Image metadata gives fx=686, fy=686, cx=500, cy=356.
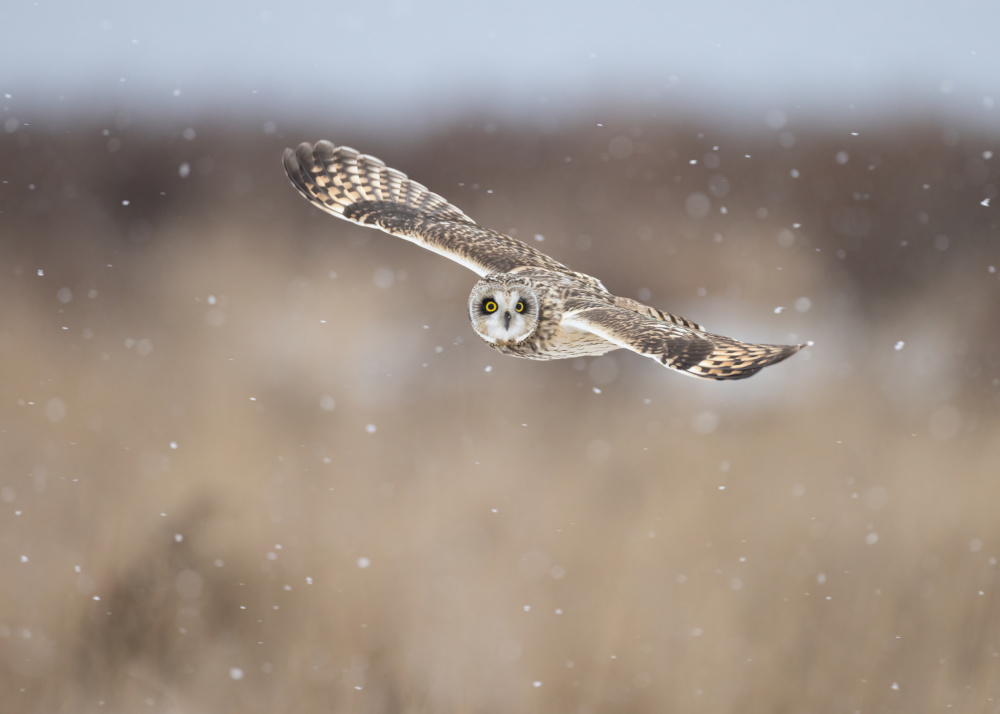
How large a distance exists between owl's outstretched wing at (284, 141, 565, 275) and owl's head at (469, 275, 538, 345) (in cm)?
32

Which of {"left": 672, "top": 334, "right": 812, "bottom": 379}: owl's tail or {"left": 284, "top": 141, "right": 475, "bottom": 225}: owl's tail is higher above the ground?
{"left": 284, "top": 141, "right": 475, "bottom": 225}: owl's tail

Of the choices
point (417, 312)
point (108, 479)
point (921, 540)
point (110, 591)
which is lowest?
point (110, 591)

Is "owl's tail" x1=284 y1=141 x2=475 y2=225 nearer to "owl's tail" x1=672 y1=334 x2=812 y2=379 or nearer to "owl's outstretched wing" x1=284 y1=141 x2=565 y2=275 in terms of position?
"owl's outstretched wing" x1=284 y1=141 x2=565 y2=275

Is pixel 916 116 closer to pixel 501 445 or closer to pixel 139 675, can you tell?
pixel 501 445

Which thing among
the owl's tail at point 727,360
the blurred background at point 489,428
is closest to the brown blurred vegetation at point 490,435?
the blurred background at point 489,428

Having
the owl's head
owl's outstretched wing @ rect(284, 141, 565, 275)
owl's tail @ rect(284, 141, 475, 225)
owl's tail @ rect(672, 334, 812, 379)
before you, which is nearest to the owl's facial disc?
the owl's head

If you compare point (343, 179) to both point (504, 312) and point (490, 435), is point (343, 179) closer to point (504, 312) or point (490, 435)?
point (504, 312)

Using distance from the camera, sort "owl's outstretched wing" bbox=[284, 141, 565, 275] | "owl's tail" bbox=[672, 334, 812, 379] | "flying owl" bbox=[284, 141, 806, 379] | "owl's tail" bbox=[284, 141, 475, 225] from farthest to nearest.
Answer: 1. "owl's tail" bbox=[284, 141, 475, 225]
2. "owl's outstretched wing" bbox=[284, 141, 565, 275]
3. "flying owl" bbox=[284, 141, 806, 379]
4. "owl's tail" bbox=[672, 334, 812, 379]

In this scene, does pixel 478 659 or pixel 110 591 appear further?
pixel 478 659

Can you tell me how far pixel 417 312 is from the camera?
5426 mm

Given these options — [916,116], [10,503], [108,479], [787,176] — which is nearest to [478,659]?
[108,479]

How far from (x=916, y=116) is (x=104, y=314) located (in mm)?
6888

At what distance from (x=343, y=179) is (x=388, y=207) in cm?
17

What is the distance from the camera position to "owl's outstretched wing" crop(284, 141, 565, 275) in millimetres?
2045
